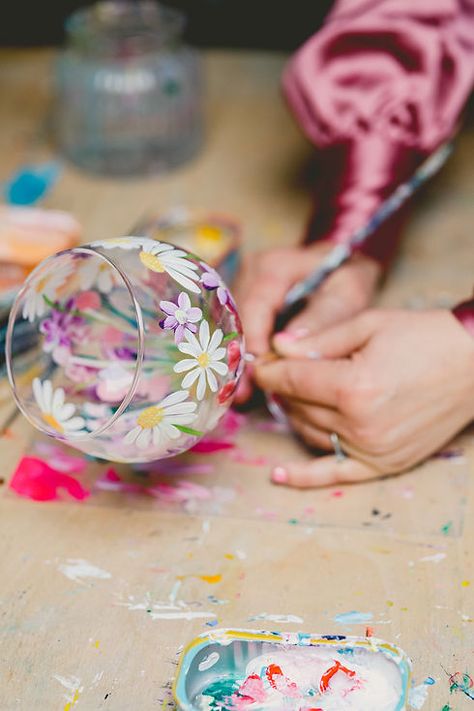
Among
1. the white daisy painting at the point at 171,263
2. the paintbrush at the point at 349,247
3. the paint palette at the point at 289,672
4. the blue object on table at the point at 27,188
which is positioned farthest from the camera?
the blue object on table at the point at 27,188

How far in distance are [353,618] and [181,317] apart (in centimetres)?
25

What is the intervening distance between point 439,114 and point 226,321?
0.53 meters

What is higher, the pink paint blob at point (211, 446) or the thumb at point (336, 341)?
the thumb at point (336, 341)

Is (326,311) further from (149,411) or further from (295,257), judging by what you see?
(149,411)

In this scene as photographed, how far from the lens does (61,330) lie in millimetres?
836

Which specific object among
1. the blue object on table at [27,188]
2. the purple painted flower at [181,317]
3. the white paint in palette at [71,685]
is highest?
the purple painted flower at [181,317]

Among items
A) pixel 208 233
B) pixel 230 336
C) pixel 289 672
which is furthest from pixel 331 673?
pixel 208 233

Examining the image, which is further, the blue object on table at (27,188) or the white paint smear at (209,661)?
the blue object on table at (27,188)

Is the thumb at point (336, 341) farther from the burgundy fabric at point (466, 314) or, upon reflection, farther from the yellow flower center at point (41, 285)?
the yellow flower center at point (41, 285)

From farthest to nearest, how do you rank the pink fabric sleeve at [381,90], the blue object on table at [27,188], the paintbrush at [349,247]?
the blue object on table at [27,188] → the pink fabric sleeve at [381,90] → the paintbrush at [349,247]

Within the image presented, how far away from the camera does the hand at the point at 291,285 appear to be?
88 cm

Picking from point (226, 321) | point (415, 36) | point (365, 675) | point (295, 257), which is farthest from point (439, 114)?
point (365, 675)

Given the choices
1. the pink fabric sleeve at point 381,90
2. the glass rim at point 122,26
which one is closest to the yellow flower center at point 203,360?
the pink fabric sleeve at point 381,90

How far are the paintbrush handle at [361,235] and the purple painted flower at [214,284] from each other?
0.21 meters
